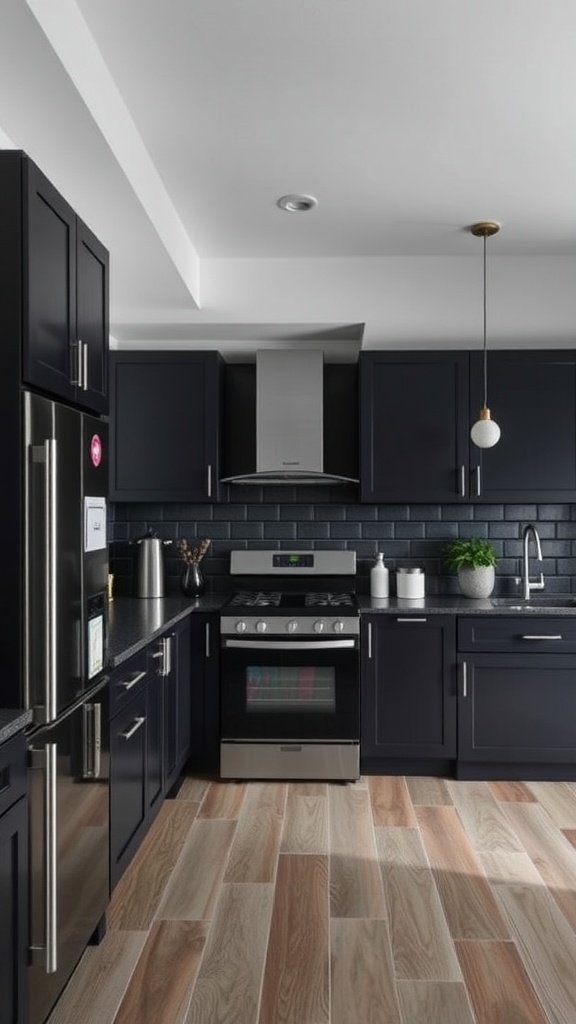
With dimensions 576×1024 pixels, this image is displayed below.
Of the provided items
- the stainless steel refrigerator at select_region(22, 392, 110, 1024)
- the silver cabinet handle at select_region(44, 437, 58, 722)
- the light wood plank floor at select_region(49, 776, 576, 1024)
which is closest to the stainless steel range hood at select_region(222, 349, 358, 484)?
the light wood plank floor at select_region(49, 776, 576, 1024)

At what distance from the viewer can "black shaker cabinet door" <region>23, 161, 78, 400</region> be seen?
1.77 metres

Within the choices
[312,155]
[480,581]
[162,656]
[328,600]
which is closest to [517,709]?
[480,581]

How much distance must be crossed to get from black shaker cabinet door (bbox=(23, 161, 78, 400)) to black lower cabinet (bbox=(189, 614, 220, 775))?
1.94 meters

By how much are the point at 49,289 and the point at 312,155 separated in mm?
1392

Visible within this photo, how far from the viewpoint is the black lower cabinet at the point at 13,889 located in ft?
5.07

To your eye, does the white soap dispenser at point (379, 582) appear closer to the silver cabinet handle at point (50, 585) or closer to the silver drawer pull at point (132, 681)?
the silver drawer pull at point (132, 681)

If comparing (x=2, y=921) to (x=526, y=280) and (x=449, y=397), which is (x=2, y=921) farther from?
(x=526, y=280)

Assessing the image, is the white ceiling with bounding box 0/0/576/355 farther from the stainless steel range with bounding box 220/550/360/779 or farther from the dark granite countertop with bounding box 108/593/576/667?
the stainless steel range with bounding box 220/550/360/779

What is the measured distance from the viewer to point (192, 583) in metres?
4.12

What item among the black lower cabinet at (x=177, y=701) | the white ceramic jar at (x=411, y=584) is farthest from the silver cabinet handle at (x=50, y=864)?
the white ceramic jar at (x=411, y=584)

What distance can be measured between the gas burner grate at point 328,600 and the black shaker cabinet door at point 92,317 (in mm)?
1736

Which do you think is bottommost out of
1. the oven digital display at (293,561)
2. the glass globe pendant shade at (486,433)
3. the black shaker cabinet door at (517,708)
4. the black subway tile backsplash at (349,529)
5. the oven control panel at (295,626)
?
the black shaker cabinet door at (517,708)

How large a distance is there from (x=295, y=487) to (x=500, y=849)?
2168 mm

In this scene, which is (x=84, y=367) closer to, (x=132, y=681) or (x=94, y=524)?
(x=94, y=524)
